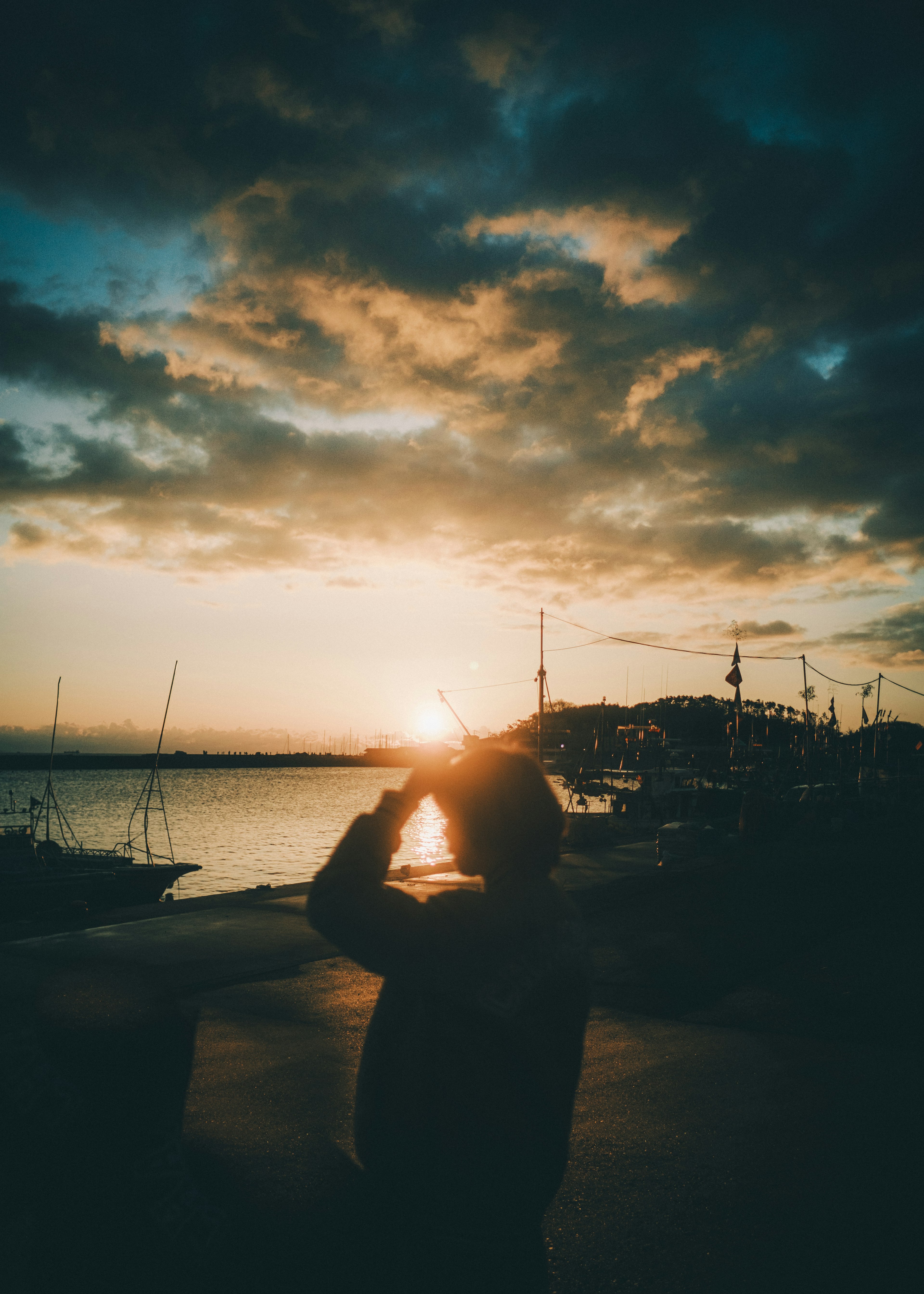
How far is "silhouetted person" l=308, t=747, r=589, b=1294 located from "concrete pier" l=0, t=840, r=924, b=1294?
0.06 meters

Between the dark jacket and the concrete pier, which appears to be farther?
the concrete pier

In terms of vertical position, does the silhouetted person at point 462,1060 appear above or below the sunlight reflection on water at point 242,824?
above

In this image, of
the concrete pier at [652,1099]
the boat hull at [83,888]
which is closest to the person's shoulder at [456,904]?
the concrete pier at [652,1099]

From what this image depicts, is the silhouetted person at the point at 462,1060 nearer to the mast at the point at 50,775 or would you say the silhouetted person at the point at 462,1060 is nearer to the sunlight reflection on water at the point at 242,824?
the sunlight reflection on water at the point at 242,824

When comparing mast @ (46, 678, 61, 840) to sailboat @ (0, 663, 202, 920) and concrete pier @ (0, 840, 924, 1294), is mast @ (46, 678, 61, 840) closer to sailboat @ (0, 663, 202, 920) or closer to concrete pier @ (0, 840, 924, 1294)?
sailboat @ (0, 663, 202, 920)

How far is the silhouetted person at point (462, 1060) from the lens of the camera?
1657 millimetres

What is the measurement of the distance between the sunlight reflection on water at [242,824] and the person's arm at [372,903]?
0.33 ft

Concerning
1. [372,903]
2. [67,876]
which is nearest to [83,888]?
[67,876]

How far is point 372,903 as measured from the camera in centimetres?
170

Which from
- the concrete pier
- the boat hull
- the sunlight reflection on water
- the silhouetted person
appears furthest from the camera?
the sunlight reflection on water

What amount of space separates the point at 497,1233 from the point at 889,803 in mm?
46129

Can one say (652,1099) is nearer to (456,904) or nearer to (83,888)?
(456,904)

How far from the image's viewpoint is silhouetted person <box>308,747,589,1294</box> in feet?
5.44

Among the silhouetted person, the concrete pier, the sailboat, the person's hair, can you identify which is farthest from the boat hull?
the person's hair
